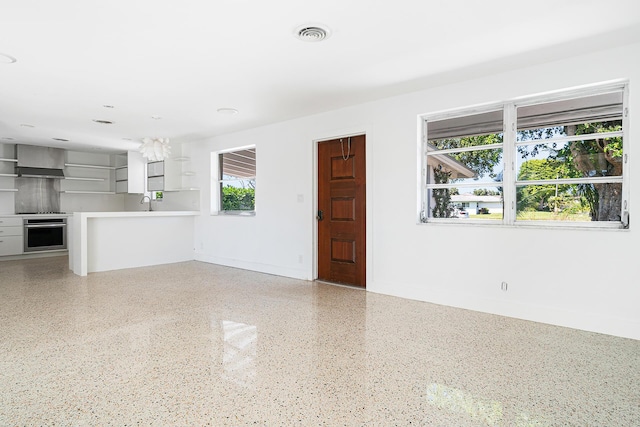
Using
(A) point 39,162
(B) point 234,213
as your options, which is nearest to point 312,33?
(B) point 234,213

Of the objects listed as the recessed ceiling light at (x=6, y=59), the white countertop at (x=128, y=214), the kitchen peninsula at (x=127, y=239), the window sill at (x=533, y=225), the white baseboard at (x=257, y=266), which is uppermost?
the recessed ceiling light at (x=6, y=59)

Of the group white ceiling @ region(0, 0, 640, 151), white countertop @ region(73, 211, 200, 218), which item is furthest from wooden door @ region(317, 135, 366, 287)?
white countertop @ region(73, 211, 200, 218)

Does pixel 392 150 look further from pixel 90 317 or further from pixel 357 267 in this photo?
pixel 90 317

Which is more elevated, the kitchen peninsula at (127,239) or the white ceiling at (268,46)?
the white ceiling at (268,46)

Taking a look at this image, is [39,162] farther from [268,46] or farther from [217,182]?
[268,46]

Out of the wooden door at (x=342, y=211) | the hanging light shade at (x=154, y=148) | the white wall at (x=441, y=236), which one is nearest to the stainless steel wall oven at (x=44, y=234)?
the hanging light shade at (x=154, y=148)

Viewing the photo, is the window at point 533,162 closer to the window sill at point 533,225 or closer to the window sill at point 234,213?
the window sill at point 533,225

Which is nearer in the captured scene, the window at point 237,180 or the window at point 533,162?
the window at point 533,162

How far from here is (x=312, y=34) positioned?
2783 millimetres

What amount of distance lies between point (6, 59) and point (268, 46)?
2355 mm

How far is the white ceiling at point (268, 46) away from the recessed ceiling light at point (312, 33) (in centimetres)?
5

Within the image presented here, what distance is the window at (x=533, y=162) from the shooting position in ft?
10.4

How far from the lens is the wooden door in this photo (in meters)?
4.83

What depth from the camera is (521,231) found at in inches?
139
